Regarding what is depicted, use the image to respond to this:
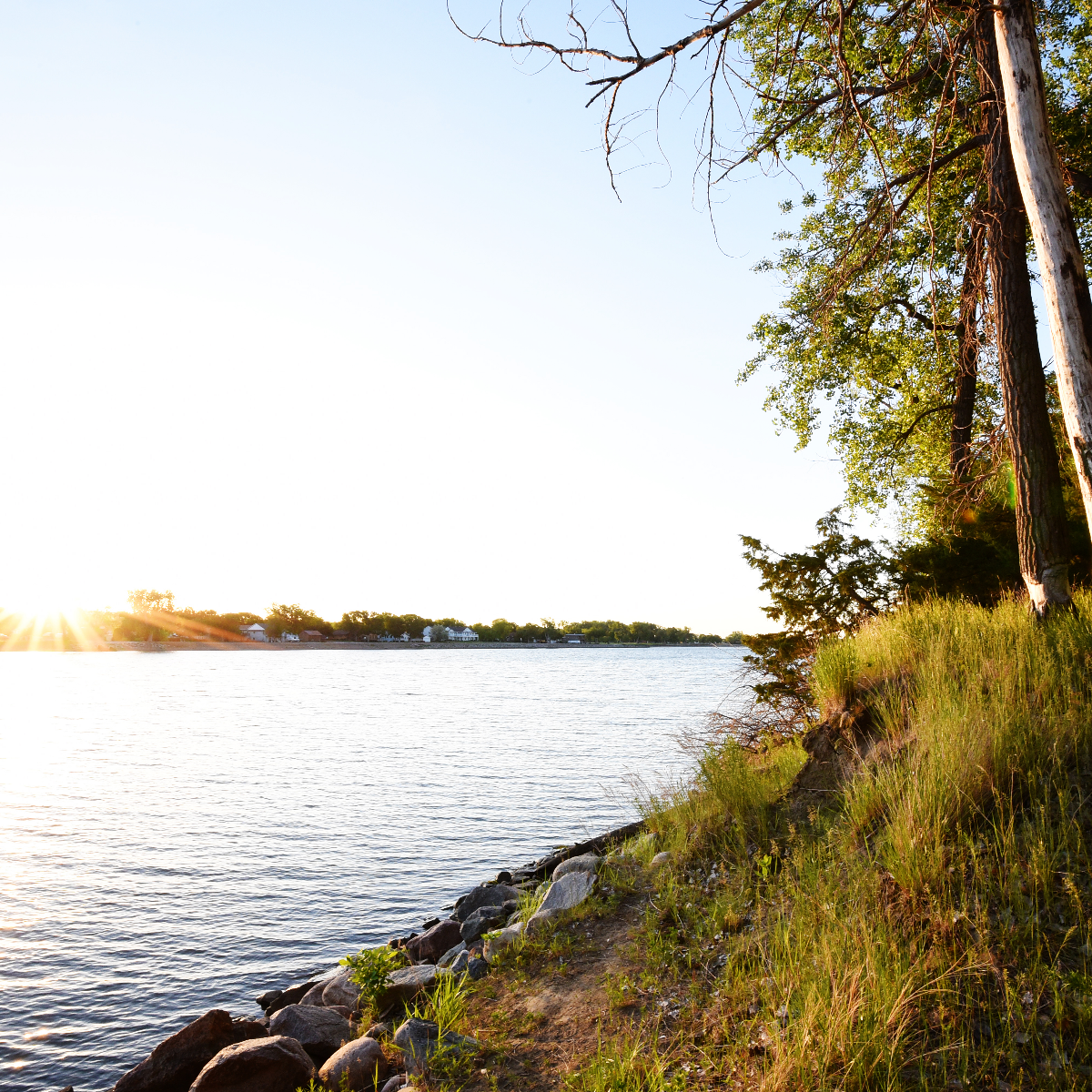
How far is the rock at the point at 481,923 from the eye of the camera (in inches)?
329

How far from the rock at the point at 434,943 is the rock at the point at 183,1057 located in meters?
2.39

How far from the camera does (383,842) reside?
593 inches

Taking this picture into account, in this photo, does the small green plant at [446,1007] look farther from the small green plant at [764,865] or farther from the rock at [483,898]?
the rock at [483,898]

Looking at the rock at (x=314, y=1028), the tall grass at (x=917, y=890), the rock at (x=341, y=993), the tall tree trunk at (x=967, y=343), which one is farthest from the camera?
the tall tree trunk at (x=967, y=343)

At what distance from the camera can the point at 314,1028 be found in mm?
6359

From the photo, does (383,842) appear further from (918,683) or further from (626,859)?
(918,683)

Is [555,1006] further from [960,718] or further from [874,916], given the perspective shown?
[960,718]

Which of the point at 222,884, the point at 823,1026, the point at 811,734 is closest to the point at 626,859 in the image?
the point at 811,734

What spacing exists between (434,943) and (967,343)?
9746 millimetres

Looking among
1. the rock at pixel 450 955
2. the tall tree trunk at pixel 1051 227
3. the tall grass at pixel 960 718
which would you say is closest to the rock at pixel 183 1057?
the rock at pixel 450 955

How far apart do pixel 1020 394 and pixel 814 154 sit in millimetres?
7384

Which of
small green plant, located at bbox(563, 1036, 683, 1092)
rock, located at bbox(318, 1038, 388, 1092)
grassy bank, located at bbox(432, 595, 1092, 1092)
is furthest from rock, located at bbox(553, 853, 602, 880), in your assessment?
small green plant, located at bbox(563, 1036, 683, 1092)

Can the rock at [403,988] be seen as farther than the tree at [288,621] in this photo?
No

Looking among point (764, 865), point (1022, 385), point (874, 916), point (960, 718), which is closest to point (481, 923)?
point (764, 865)
